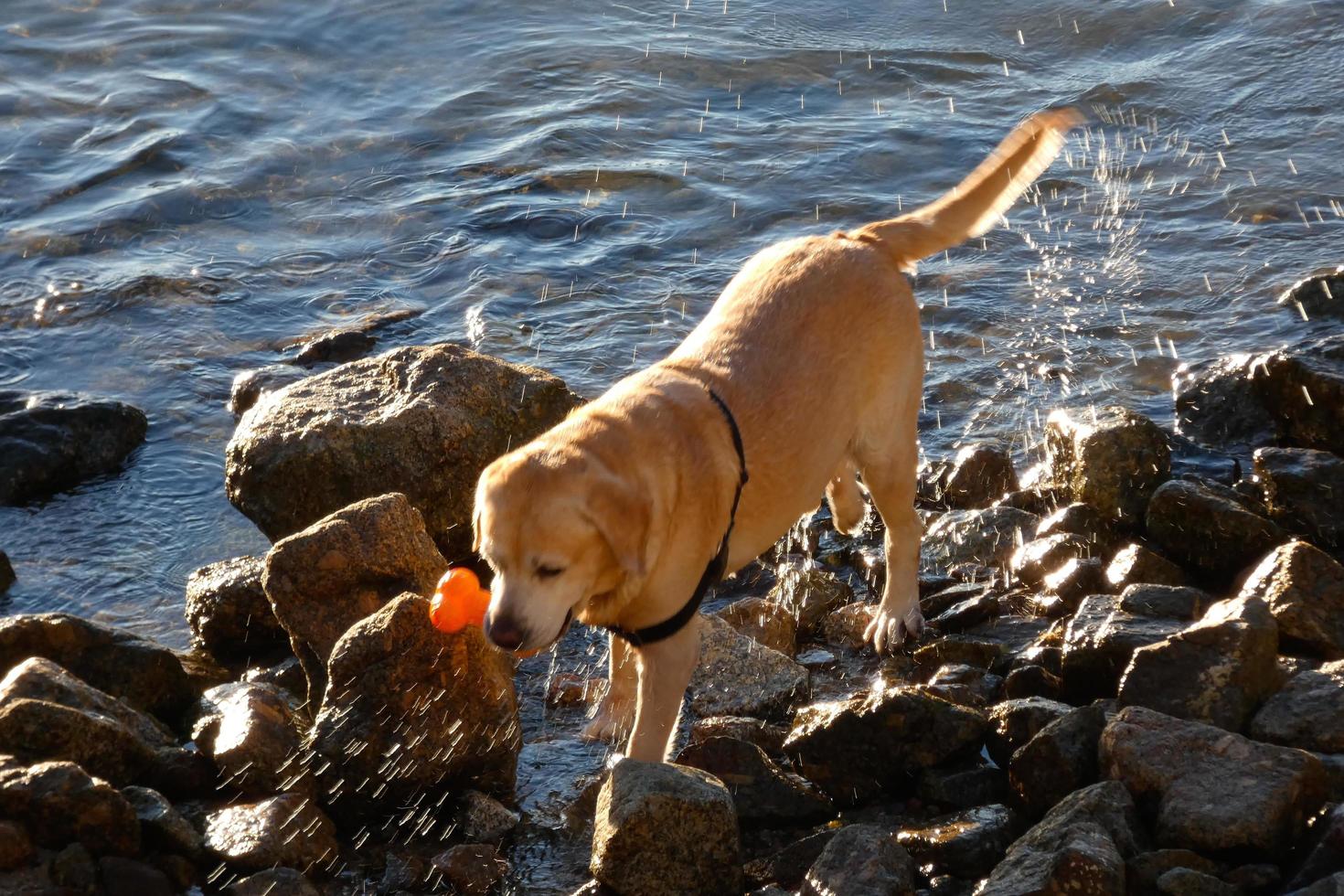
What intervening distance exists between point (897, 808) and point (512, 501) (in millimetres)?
1752

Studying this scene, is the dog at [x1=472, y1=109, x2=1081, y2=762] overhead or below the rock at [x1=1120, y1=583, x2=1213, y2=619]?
overhead

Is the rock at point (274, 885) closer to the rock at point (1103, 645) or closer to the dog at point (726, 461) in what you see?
the dog at point (726, 461)

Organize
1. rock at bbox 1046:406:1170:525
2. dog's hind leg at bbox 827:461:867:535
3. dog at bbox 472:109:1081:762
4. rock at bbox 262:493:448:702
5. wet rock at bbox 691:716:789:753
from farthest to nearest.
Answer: rock at bbox 1046:406:1170:525
dog's hind leg at bbox 827:461:867:535
rock at bbox 262:493:448:702
wet rock at bbox 691:716:789:753
dog at bbox 472:109:1081:762

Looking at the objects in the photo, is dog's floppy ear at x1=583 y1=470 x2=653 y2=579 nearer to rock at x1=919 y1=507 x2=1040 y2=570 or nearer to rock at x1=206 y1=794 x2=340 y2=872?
rock at x1=206 y1=794 x2=340 y2=872

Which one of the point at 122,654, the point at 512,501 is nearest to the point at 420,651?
the point at 512,501

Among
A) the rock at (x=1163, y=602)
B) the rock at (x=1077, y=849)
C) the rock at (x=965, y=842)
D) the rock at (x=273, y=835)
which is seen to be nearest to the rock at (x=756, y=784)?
the rock at (x=965, y=842)

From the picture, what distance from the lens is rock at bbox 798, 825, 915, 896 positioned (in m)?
4.19

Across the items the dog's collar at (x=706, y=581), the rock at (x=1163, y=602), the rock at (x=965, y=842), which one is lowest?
the rock at (x=965, y=842)

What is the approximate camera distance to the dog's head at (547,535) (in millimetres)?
4340

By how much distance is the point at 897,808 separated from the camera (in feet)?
16.2

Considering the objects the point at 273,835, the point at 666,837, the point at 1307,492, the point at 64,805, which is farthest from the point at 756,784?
the point at 1307,492

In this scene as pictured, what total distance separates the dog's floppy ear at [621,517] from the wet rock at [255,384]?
4.43 metres

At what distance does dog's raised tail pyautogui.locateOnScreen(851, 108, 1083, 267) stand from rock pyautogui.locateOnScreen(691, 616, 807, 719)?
1747 mm

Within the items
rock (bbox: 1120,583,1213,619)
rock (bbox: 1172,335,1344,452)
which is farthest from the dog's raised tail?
rock (bbox: 1172,335,1344,452)
